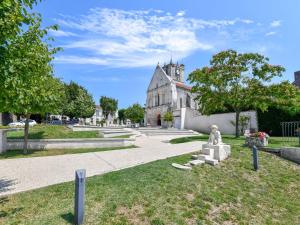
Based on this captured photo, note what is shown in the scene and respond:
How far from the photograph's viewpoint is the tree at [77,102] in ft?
134

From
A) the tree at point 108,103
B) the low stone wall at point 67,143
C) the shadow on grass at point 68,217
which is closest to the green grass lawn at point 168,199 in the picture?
the shadow on grass at point 68,217

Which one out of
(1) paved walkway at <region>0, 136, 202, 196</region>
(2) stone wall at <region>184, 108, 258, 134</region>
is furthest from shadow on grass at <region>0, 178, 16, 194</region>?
(2) stone wall at <region>184, 108, 258, 134</region>

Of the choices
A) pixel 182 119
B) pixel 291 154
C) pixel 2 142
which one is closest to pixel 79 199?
pixel 291 154

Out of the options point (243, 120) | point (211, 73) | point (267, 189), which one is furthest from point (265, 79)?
point (267, 189)

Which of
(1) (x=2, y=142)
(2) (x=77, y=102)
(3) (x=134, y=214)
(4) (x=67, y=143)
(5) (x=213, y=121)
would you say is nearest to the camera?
(3) (x=134, y=214)

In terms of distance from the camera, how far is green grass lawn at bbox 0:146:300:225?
4848 mm

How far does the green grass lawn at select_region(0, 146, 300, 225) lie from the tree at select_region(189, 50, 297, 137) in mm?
9505

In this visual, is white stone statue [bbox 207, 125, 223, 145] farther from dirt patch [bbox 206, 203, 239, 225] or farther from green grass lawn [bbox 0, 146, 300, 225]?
dirt patch [bbox 206, 203, 239, 225]

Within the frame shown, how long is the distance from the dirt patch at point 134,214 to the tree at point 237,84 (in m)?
13.6

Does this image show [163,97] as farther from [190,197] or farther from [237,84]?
[190,197]

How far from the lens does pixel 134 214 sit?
4969 millimetres

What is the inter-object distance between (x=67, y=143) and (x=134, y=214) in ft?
31.6

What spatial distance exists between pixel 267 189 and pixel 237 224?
2.80m

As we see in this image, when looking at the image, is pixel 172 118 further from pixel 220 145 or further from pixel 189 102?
pixel 220 145
